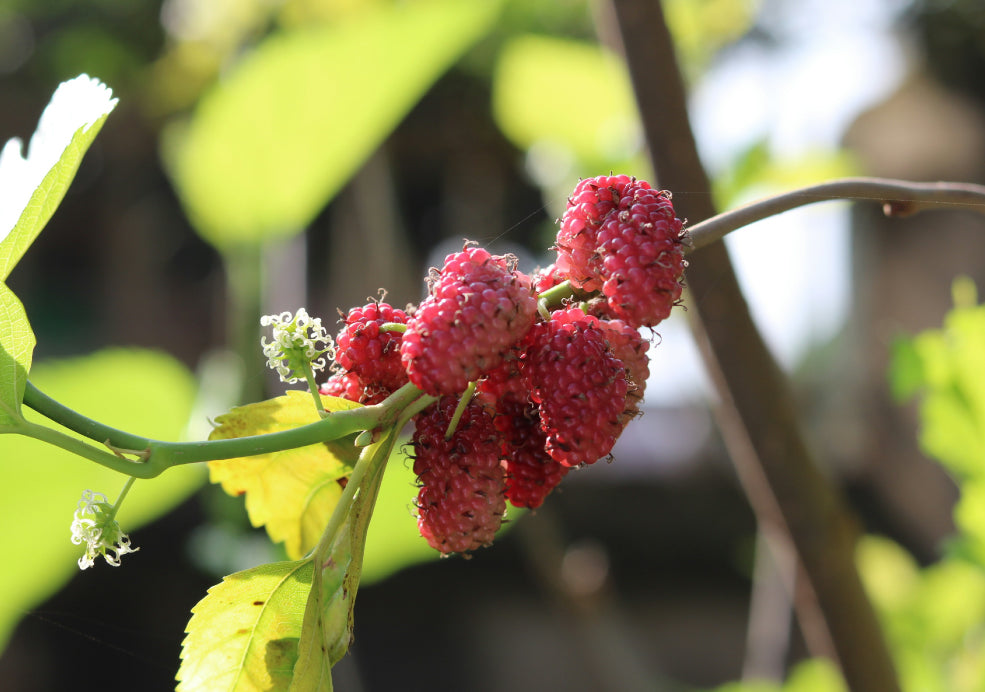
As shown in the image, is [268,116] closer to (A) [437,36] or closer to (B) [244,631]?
(A) [437,36]

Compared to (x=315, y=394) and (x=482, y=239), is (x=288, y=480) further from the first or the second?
(x=482, y=239)

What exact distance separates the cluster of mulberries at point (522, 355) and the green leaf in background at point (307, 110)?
530 mm

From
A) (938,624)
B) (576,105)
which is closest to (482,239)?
(576,105)

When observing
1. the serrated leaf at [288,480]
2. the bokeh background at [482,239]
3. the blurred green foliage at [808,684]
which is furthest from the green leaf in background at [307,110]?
the blurred green foliage at [808,684]

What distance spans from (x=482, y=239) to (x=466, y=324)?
3.49 feet

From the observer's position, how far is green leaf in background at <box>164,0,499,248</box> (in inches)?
31.5

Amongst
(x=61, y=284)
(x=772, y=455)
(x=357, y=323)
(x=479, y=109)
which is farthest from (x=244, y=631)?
(x=61, y=284)

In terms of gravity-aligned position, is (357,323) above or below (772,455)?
above

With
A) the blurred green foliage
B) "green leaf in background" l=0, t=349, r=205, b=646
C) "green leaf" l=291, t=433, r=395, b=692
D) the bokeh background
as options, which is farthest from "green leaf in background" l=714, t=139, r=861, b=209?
"green leaf" l=291, t=433, r=395, b=692

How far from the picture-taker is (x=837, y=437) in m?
2.59

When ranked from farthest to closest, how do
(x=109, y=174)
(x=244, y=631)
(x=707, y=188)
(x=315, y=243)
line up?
(x=109, y=174) → (x=315, y=243) → (x=707, y=188) → (x=244, y=631)

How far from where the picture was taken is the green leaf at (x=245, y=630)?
329 millimetres

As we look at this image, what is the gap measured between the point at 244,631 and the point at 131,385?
501 millimetres

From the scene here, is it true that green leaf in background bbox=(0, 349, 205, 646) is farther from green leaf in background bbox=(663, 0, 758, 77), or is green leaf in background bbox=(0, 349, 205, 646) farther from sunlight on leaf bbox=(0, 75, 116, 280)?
green leaf in background bbox=(663, 0, 758, 77)
